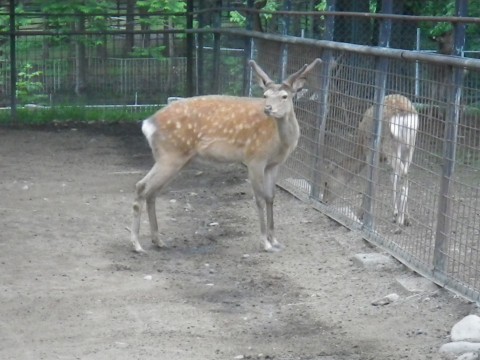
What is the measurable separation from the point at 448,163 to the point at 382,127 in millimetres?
1529

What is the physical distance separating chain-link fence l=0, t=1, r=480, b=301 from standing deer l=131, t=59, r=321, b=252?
59cm

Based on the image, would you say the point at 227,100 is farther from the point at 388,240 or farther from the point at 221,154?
the point at 388,240

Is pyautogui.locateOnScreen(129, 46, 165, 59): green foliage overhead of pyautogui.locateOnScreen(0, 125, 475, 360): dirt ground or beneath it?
overhead

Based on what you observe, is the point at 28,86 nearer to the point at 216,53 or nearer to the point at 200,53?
the point at 200,53

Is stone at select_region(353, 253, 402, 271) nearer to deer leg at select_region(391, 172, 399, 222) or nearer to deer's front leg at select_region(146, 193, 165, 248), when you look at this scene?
deer leg at select_region(391, 172, 399, 222)

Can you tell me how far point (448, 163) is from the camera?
7230 millimetres

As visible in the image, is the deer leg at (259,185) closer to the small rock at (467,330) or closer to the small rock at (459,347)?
the small rock at (467,330)

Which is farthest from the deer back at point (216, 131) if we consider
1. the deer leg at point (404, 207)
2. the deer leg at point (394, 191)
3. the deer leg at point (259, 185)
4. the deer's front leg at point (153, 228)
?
the deer leg at point (404, 207)

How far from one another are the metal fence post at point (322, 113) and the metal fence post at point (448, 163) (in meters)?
2.68

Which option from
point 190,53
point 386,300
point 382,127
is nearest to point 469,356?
point 386,300

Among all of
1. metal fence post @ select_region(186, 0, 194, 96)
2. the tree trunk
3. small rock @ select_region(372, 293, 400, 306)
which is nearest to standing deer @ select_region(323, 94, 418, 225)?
small rock @ select_region(372, 293, 400, 306)

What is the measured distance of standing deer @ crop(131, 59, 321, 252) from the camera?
9055 mm

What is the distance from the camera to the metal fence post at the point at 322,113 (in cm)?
991

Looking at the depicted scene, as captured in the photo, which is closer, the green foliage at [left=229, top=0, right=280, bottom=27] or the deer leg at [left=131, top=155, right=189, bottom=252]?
the deer leg at [left=131, top=155, right=189, bottom=252]
